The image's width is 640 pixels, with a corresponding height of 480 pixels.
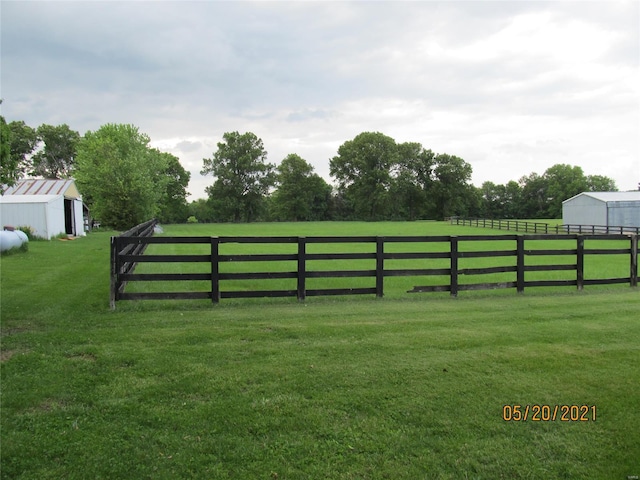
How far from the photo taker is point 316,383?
15.1ft

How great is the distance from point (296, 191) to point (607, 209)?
5678 cm

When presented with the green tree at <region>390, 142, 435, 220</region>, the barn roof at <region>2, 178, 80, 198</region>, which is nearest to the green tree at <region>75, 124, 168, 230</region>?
the barn roof at <region>2, 178, 80, 198</region>

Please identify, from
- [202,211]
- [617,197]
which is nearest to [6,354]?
[617,197]

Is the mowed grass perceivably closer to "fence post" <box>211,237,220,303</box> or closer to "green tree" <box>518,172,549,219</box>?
"fence post" <box>211,237,220,303</box>

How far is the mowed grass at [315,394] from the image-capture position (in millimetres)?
3377

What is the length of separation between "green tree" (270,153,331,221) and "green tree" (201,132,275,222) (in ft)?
8.77

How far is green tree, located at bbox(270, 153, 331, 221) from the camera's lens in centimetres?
9138

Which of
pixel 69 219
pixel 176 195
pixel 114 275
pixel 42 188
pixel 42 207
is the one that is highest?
pixel 176 195

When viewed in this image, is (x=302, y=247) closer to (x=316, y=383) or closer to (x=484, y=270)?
(x=484, y=270)

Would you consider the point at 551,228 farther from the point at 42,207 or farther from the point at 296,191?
the point at 296,191

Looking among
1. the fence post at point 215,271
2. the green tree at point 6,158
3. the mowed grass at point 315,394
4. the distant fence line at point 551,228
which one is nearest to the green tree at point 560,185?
the distant fence line at point 551,228

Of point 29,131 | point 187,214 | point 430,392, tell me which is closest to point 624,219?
point 430,392

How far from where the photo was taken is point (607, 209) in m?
44.2
